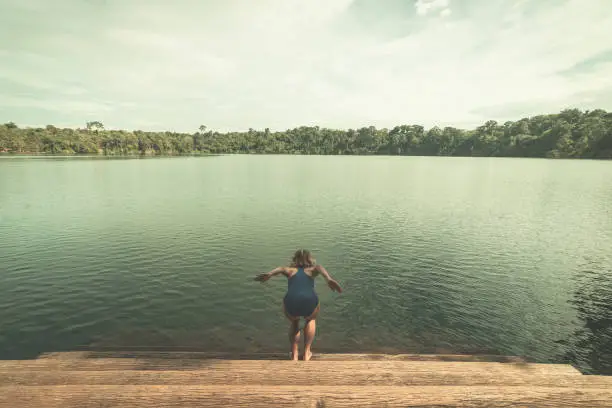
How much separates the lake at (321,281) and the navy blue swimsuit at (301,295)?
523 centimetres

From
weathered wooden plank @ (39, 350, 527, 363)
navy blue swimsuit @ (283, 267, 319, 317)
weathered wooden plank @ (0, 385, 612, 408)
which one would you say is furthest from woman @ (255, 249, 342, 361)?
weathered wooden plank @ (0, 385, 612, 408)

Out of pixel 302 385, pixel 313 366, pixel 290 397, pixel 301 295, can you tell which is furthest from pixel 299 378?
pixel 301 295

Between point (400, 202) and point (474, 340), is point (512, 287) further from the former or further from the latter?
point (400, 202)

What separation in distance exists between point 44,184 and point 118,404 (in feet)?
249

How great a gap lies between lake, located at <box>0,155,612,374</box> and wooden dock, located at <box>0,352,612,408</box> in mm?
6898

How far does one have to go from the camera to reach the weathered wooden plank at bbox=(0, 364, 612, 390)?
6609 millimetres

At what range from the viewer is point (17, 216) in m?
36.3

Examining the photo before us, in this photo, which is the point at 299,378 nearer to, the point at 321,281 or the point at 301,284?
the point at 301,284

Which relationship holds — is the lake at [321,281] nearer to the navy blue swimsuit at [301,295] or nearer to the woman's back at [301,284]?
the navy blue swimsuit at [301,295]

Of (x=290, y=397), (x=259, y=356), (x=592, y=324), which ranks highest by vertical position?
(x=290, y=397)

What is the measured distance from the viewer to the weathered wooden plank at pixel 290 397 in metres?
5.73

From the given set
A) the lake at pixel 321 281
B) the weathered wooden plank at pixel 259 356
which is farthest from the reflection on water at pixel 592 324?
the weathered wooden plank at pixel 259 356

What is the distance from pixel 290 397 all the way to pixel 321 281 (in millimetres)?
15104

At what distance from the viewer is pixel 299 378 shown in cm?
675
